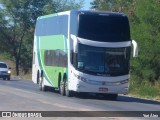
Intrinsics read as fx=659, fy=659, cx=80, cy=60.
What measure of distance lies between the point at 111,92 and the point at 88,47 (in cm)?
234

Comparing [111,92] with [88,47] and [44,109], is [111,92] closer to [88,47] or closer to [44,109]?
[88,47]

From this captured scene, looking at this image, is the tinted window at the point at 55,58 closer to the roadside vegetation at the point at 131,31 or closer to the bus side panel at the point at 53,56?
the bus side panel at the point at 53,56

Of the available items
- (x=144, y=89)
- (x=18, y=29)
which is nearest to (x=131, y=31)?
(x=144, y=89)

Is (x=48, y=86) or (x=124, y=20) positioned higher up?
(x=124, y=20)

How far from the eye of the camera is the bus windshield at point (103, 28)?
3031cm

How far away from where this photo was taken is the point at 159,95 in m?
39.1

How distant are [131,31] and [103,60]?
15456mm

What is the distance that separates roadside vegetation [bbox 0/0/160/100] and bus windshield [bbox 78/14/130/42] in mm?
8140

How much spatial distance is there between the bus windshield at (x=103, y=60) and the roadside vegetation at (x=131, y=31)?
25.0 ft

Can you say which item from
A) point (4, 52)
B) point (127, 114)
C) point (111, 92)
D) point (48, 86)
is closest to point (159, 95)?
point (48, 86)

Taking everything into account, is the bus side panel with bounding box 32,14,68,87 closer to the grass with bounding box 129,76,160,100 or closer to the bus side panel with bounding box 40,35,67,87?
the bus side panel with bounding box 40,35,67,87

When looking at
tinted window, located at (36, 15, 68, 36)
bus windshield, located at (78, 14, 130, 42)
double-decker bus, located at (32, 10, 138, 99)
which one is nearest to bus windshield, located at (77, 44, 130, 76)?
double-decker bus, located at (32, 10, 138, 99)

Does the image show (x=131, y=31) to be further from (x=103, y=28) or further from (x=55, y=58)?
(x=103, y=28)

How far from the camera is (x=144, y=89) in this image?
4094 centimetres
